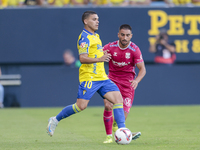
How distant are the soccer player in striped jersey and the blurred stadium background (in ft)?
25.5

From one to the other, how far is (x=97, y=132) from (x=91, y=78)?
2050 mm

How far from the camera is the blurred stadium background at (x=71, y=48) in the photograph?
46.2 feet

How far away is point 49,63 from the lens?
1496 centimetres

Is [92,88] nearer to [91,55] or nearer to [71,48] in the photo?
[91,55]

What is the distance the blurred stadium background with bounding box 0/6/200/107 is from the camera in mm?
14078

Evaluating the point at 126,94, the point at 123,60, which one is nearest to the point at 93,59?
the point at 123,60

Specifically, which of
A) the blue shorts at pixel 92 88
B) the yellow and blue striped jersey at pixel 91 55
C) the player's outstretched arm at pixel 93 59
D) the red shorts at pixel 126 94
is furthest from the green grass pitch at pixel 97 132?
the player's outstretched arm at pixel 93 59

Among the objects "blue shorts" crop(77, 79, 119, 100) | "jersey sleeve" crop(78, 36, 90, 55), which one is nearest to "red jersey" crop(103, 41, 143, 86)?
"blue shorts" crop(77, 79, 119, 100)

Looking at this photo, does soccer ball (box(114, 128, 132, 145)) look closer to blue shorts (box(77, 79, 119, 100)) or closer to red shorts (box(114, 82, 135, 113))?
blue shorts (box(77, 79, 119, 100))

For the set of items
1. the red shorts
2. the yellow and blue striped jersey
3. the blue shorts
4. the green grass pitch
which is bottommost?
the green grass pitch

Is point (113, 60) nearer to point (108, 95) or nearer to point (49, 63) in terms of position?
point (108, 95)

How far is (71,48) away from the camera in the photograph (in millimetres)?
14805

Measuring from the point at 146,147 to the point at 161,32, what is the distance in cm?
957

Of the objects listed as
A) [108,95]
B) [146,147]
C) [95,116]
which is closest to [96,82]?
[108,95]
